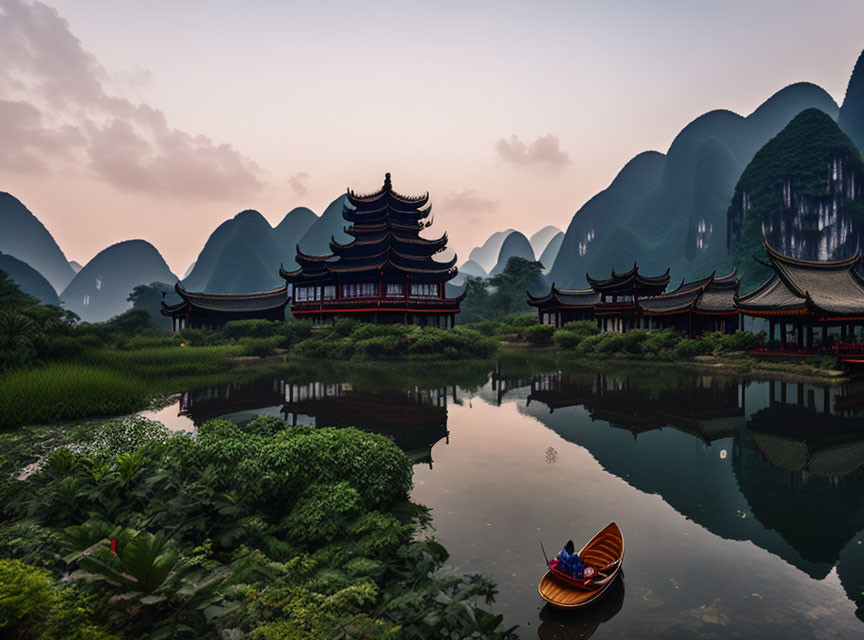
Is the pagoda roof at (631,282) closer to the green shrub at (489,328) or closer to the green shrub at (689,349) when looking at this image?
the green shrub at (489,328)

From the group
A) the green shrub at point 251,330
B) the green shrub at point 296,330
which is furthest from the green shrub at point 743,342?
the green shrub at point 251,330

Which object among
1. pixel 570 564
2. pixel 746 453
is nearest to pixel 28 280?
pixel 570 564

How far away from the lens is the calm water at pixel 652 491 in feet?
16.8

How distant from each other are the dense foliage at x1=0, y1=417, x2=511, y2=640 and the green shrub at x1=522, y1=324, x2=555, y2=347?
1284 inches

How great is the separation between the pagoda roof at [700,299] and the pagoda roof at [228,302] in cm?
3589

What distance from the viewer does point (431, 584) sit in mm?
4715

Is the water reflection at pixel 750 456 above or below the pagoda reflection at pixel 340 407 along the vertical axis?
below

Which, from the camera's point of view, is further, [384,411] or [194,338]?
[194,338]

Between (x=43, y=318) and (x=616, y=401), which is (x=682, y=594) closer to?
(x=616, y=401)

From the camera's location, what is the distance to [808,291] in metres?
24.8

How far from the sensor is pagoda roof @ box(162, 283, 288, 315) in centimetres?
4200

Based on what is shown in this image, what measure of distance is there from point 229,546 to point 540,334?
35.2 meters

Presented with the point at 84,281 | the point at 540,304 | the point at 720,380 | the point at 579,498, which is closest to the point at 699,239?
the point at 540,304

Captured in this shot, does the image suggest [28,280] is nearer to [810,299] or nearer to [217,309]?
[217,309]
